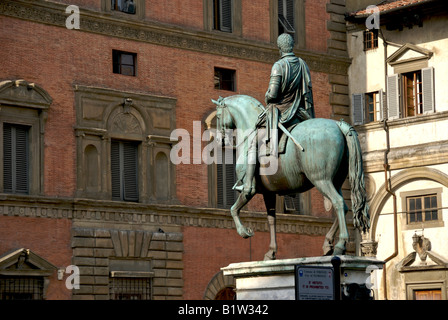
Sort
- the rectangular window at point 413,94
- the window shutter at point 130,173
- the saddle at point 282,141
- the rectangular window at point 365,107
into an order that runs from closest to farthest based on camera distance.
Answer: the saddle at point 282,141 → the window shutter at point 130,173 → the rectangular window at point 413,94 → the rectangular window at point 365,107

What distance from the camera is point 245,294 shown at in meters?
16.6

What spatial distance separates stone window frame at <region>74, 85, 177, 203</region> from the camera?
28500 millimetres

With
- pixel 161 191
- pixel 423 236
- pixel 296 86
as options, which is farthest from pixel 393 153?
pixel 296 86

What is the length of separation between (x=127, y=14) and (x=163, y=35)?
3.98 ft

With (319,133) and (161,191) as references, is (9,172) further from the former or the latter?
(319,133)

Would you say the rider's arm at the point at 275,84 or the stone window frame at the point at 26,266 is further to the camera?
the stone window frame at the point at 26,266

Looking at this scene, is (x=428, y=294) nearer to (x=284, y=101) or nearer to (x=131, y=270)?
(x=131, y=270)

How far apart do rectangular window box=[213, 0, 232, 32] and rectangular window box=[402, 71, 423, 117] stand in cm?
554

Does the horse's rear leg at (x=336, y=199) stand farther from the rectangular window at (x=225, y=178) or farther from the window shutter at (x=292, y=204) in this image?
the window shutter at (x=292, y=204)

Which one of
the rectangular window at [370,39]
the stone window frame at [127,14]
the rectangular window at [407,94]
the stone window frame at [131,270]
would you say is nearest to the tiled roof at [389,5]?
the rectangular window at [370,39]

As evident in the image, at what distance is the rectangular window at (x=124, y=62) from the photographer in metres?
29.7

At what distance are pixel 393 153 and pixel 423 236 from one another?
2.70m

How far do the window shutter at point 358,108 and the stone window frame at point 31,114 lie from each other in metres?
10.5

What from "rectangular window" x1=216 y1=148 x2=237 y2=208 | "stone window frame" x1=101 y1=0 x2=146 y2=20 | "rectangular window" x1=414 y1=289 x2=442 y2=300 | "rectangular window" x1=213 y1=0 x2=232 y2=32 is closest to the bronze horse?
"stone window frame" x1=101 y1=0 x2=146 y2=20
